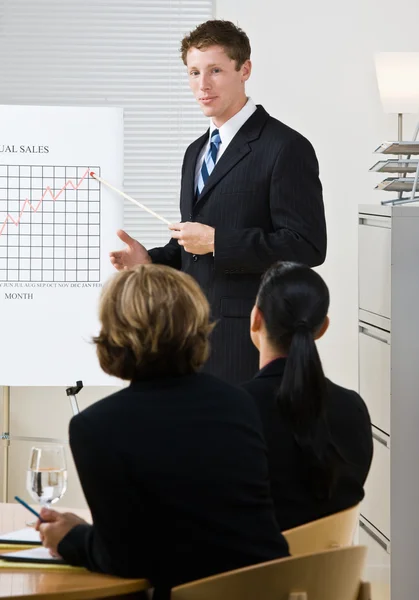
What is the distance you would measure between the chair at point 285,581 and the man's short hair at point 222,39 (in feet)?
6.21

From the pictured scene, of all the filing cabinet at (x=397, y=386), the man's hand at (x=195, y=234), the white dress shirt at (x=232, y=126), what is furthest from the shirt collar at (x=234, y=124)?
the filing cabinet at (x=397, y=386)

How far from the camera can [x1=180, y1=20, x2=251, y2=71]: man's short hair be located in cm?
294

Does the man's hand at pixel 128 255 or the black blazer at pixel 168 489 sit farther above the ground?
the man's hand at pixel 128 255

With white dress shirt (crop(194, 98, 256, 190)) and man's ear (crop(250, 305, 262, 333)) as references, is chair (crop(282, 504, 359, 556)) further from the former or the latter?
white dress shirt (crop(194, 98, 256, 190))

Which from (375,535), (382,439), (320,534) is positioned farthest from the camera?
(375,535)

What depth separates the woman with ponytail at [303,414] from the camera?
1736 millimetres

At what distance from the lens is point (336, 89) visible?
162 inches

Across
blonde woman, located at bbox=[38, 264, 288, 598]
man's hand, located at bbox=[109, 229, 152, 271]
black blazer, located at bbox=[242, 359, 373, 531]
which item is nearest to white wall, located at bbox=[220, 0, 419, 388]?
man's hand, located at bbox=[109, 229, 152, 271]

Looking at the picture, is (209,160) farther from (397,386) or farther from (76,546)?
(76,546)

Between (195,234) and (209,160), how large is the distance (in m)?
0.37

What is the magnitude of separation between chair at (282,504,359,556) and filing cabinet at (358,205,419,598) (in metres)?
Result: 1.38

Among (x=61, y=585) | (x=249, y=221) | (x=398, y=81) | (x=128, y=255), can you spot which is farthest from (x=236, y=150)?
(x=61, y=585)

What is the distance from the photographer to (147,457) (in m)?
1.46

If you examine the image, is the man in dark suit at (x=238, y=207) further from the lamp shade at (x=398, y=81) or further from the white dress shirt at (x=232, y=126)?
the lamp shade at (x=398, y=81)
